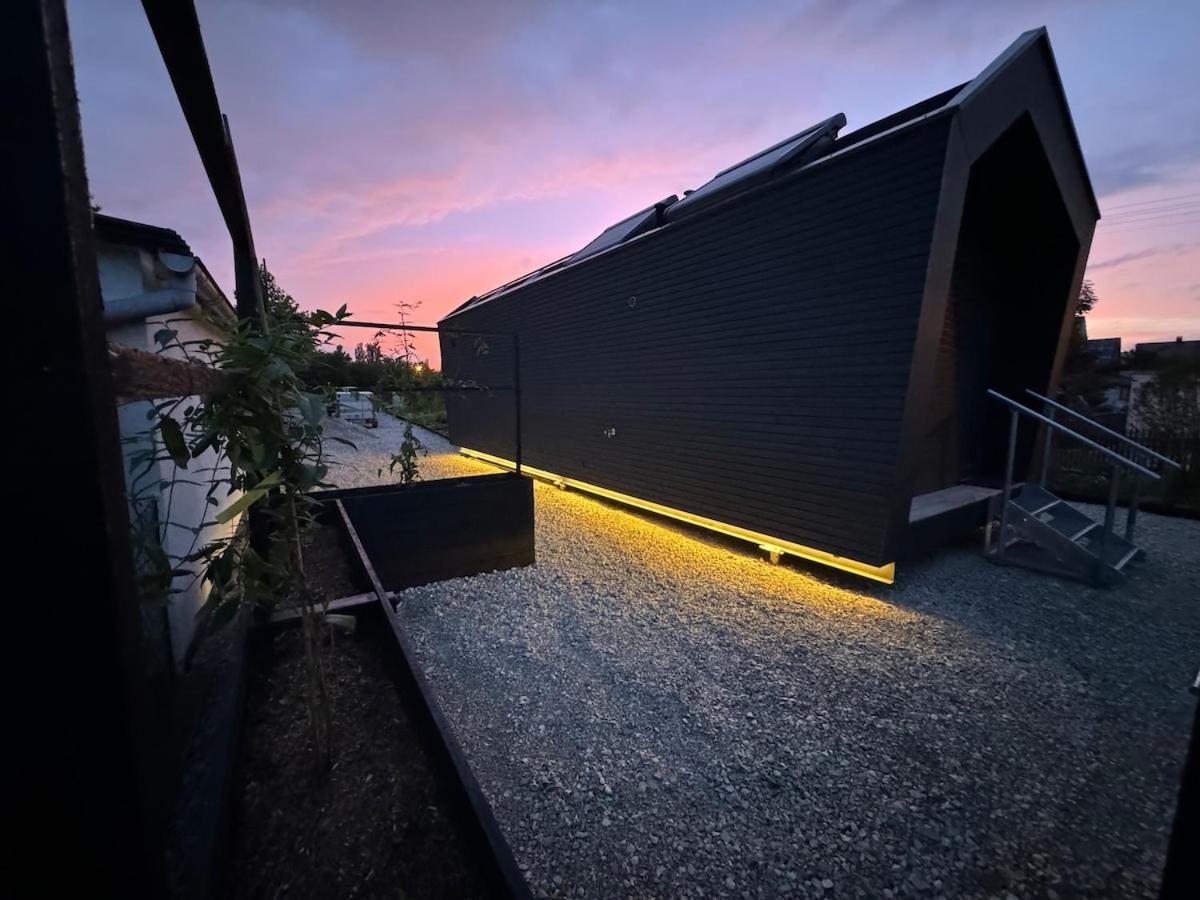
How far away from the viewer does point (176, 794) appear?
114 cm

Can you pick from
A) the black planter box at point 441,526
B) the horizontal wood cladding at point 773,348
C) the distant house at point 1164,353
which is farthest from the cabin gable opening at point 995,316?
the distant house at point 1164,353

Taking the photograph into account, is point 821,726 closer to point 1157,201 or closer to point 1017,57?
point 1017,57

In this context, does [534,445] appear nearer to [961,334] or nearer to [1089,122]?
[961,334]

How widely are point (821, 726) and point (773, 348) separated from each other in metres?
3.01

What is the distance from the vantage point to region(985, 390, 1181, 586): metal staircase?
11.5 feet

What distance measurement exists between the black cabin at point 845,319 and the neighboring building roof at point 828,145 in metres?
0.02

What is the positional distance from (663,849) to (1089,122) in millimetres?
7077

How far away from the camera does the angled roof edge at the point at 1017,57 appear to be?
3001mm

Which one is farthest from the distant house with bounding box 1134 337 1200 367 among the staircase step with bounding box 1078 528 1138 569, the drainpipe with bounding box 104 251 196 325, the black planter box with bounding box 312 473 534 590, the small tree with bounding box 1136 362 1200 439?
the drainpipe with bounding box 104 251 196 325

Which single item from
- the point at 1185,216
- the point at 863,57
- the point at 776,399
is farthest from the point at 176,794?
A: the point at 1185,216

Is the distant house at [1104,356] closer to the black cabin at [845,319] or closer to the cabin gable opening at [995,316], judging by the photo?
the cabin gable opening at [995,316]

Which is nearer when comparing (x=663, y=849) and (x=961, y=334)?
(x=663, y=849)

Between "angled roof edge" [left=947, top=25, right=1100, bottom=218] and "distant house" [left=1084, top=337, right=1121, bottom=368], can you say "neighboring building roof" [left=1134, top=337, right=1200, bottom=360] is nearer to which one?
"distant house" [left=1084, top=337, right=1121, bottom=368]

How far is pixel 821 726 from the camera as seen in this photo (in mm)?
2094
